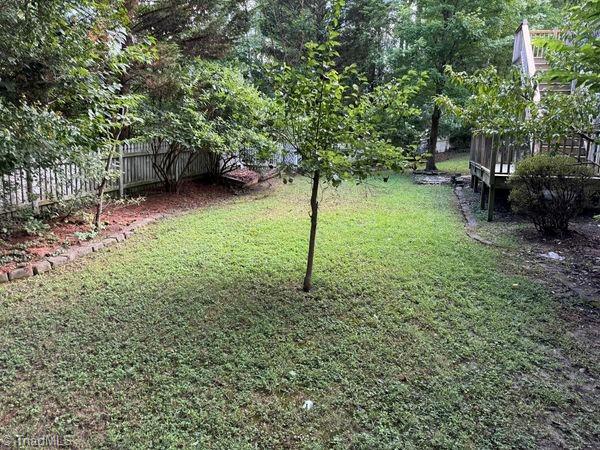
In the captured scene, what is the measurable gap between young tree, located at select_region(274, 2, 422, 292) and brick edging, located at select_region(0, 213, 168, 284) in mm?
2800

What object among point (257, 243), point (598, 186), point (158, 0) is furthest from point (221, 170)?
point (598, 186)

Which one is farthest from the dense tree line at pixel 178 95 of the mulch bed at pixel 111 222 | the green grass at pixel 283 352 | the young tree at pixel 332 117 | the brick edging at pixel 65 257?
the green grass at pixel 283 352

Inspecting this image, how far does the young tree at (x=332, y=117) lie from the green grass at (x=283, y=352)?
1164mm

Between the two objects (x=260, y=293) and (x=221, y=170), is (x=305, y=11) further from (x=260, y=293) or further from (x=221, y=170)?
(x=260, y=293)

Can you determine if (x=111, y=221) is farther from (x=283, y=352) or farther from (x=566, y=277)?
(x=566, y=277)

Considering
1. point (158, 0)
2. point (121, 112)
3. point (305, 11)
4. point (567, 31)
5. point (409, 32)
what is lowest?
point (121, 112)

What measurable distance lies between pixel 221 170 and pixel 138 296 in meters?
6.83

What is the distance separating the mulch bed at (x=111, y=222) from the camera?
436 centimetres

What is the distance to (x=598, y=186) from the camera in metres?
6.26

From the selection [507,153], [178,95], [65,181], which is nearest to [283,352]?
[65,181]

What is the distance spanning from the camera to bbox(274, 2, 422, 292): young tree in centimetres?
315

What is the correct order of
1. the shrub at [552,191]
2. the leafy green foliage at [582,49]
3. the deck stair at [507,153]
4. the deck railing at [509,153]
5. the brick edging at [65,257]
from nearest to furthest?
1. the leafy green foliage at [582,49]
2. the brick edging at [65,257]
3. the shrub at [552,191]
4. the deck stair at [507,153]
5. the deck railing at [509,153]

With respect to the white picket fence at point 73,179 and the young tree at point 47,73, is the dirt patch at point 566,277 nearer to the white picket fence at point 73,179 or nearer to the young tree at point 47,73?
the white picket fence at point 73,179

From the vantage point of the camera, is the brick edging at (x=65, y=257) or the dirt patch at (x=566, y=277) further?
the brick edging at (x=65, y=257)
